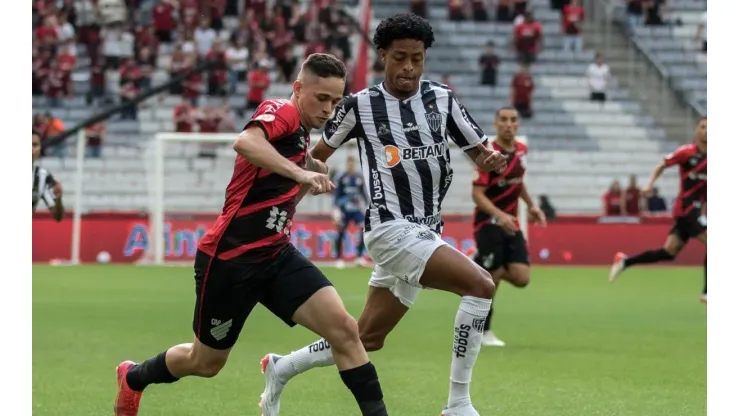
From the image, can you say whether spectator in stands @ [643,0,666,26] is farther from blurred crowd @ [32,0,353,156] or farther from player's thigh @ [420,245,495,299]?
player's thigh @ [420,245,495,299]

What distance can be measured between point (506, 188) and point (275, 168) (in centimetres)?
653

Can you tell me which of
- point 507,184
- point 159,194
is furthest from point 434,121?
point 159,194

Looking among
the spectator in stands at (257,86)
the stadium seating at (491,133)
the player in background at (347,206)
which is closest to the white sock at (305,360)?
the player in background at (347,206)

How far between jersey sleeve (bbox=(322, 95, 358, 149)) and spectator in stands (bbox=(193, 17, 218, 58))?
24.4 metres

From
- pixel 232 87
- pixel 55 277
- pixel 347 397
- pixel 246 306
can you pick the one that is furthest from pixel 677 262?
pixel 246 306

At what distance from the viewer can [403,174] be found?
24.9 feet

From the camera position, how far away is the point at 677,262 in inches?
1077

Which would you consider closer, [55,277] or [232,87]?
[55,277]

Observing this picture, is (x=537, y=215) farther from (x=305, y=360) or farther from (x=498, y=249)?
(x=305, y=360)

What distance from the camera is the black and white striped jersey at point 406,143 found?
7609 mm

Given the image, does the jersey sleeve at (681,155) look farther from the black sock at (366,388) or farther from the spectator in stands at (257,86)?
the spectator in stands at (257,86)

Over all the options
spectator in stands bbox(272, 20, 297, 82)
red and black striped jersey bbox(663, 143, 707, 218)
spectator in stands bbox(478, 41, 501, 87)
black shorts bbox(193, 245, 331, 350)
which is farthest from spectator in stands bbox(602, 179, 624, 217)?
black shorts bbox(193, 245, 331, 350)
